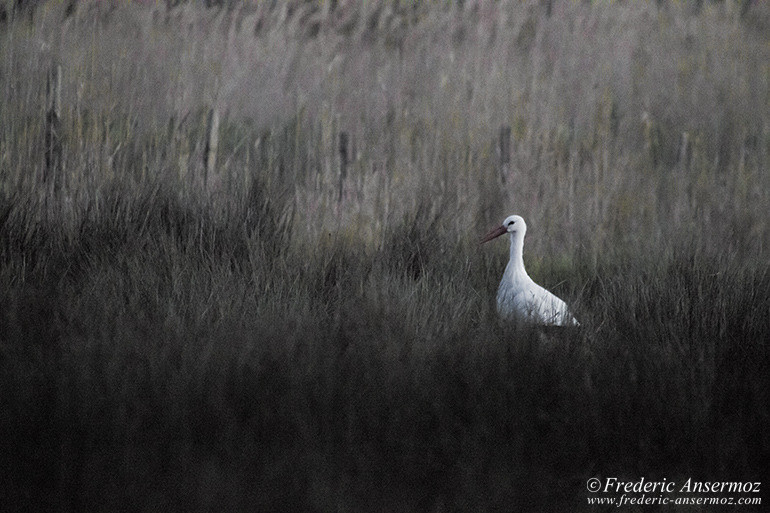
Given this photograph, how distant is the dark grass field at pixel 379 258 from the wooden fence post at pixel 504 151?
46 millimetres

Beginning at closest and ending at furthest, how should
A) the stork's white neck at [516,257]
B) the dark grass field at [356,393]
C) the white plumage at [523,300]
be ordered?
the dark grass field at [356,393] < the white plumage at [523,300] < the stork's white neck at [516,257]

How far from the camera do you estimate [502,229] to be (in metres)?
3.96

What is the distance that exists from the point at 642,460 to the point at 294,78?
151 inches

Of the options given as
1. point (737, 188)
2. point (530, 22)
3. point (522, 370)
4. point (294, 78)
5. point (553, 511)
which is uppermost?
point (530, 22)

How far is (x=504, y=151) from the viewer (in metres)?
5.10

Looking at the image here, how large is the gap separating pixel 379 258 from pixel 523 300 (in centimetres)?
73

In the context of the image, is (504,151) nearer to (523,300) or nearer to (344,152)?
(344,152)

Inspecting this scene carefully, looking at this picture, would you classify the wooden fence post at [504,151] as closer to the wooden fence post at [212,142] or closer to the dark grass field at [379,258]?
the dark grass field at [379,258]

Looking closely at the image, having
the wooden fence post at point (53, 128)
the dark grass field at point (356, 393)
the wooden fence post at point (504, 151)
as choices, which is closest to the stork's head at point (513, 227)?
the dark grass field at point (356, 393)

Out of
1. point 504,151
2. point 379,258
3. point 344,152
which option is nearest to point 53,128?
point 344,152

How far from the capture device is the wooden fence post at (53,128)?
4.46 metres

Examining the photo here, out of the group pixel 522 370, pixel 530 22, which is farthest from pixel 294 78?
pixel 522 370

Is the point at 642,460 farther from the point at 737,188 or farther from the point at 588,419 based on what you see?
the point at 737,188

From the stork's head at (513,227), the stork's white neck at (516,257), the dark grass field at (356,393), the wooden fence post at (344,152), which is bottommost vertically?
the dark grass field at (356,393)
